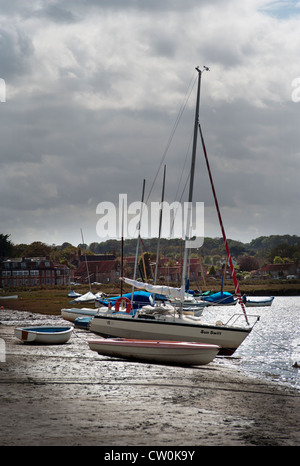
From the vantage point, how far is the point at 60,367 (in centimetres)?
2064

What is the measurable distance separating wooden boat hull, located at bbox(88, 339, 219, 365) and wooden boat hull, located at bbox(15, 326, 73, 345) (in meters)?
4.61

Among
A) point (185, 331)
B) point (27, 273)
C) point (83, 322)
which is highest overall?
point (27, 273)

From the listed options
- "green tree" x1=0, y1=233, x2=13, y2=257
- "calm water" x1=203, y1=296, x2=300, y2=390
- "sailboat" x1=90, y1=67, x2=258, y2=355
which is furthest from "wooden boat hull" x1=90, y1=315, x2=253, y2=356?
"green tree" x1=0, y1=233, x2=13, y2=257

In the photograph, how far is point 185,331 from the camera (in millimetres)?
27375

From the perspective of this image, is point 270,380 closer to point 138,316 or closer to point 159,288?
point 138,316

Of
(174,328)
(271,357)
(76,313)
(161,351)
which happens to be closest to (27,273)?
(76,313)

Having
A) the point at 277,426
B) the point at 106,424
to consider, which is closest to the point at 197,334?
the point at 277,426

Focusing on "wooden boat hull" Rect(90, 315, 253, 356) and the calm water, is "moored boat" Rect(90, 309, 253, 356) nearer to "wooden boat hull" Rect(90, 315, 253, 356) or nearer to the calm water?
"wooden boat hull" Rect(90, 315, 253, 356)

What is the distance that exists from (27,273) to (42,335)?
375 ft

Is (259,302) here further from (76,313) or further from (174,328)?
(174,328)

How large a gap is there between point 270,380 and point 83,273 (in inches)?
6059

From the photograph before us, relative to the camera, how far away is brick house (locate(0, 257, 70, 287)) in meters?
139

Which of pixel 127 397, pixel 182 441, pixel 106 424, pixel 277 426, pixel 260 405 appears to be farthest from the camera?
pixel 260 405

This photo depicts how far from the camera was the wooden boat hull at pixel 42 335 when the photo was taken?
90.7 ft
